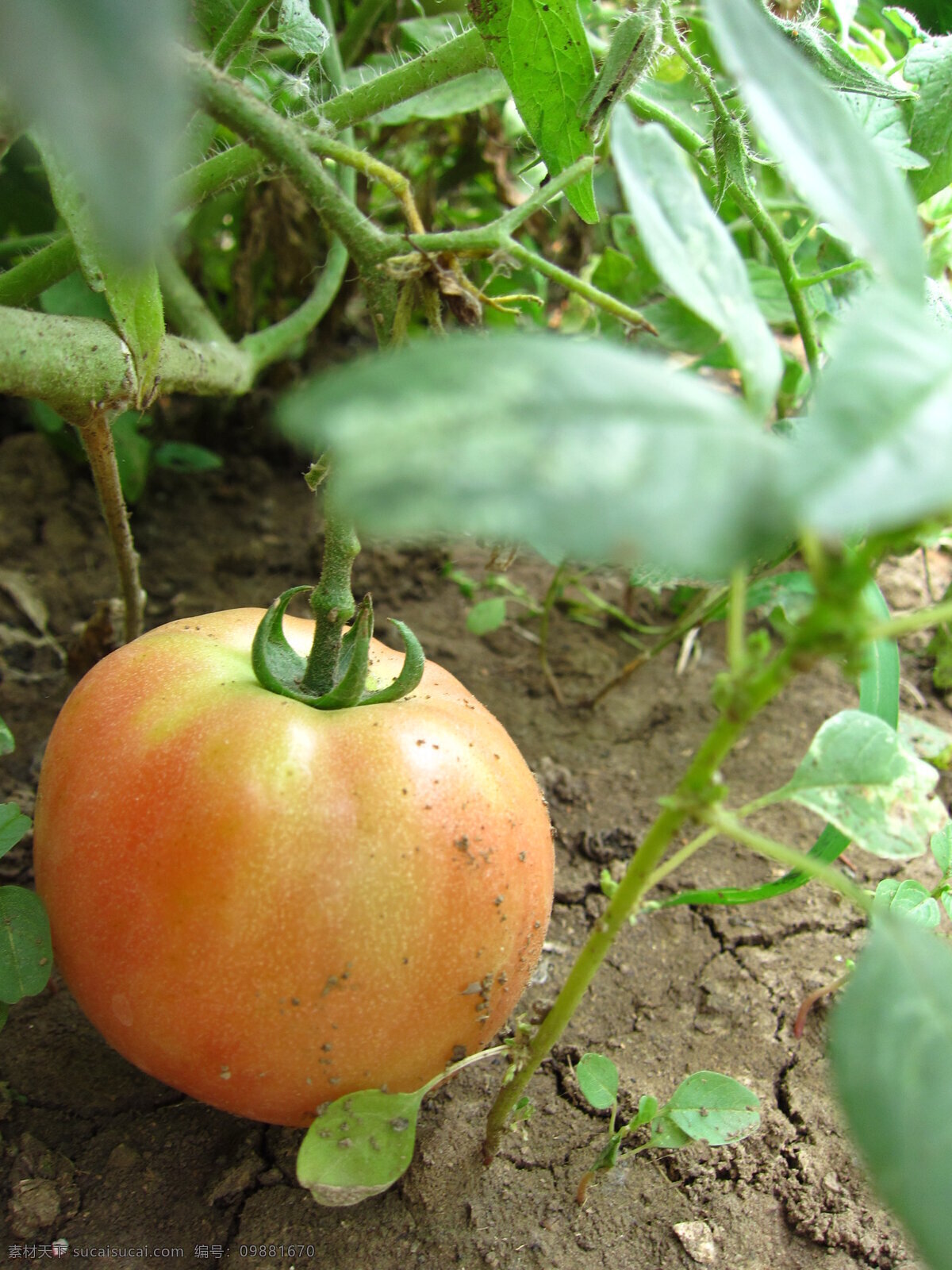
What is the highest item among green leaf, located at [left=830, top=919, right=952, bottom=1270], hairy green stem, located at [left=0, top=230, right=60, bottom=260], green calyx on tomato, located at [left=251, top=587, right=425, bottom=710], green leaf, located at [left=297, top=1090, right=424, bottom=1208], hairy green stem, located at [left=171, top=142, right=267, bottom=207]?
hairy green stem, located at [left=171, top=142, right=267, bottom=207]

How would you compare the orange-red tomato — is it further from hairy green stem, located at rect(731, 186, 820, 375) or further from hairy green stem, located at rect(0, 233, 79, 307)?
hairy green stem, located at rect(731, 186, 820, 375)

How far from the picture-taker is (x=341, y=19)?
1.56m

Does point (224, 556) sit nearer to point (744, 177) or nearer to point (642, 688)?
point (642, 688)

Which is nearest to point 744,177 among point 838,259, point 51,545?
point 838,259

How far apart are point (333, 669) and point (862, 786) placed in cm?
39

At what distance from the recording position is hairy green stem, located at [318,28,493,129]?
87 cm

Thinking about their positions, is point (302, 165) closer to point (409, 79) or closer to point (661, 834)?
point (409, 79)

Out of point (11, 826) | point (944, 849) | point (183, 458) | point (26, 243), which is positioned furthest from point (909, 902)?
point (183, 458)

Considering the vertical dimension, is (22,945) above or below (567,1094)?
above

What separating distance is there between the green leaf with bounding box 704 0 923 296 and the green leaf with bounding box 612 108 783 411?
0.05 metres

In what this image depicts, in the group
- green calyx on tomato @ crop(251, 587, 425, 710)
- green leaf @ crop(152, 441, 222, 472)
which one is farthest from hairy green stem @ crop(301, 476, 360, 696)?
green leaf @ crop(152, 441, 222, 472)

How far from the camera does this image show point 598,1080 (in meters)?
0.72

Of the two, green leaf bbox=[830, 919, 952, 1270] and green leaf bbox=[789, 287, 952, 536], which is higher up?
green leaf bbox=[789, 287, 952, 536]

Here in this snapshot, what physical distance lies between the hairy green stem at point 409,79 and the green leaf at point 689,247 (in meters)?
0.48
